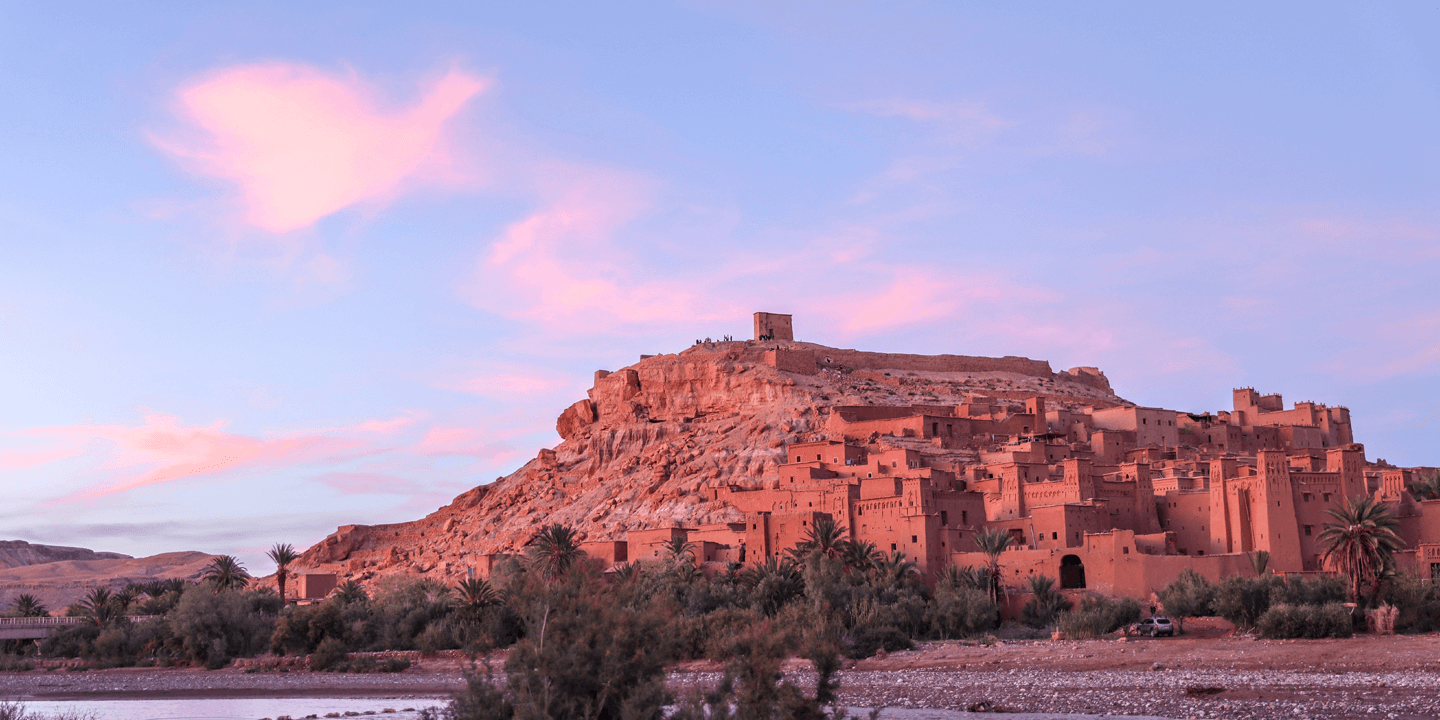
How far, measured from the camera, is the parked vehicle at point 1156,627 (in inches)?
1470

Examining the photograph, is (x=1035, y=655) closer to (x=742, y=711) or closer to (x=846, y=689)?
(x=846, y=689)

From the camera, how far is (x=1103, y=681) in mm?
30328

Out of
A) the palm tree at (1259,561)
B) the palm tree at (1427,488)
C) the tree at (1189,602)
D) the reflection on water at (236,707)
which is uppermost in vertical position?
the palm tree at (1427,488)

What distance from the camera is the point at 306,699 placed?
3769 centimetres

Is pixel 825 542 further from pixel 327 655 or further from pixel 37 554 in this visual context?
pixel 37 554

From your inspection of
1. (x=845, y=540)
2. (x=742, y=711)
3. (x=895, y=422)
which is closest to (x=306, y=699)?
(x=845, y=540)

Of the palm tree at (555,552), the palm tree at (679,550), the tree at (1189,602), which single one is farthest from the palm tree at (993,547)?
the palm tree at (555,552)

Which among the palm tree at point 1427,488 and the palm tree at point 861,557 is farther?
the palm tree at point 861,557

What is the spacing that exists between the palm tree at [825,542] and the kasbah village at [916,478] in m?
1.06

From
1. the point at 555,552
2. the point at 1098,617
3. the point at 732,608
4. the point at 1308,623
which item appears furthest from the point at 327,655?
the point at 1308,623

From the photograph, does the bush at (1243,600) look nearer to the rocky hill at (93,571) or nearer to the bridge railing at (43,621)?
the bridge railing at (43,621)

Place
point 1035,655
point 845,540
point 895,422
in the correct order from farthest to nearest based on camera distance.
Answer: point 895,422
point 845,540
point 1035,655

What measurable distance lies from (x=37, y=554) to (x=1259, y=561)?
127802 mm

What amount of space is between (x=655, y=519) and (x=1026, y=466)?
18.4 metres
